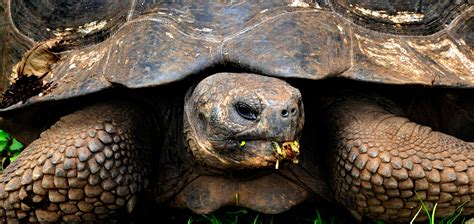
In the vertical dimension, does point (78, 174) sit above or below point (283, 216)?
above

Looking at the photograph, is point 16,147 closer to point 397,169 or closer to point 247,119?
point 247,119

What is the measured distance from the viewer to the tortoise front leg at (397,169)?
A: 3410 mm

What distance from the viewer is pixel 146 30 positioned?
364 centimetres

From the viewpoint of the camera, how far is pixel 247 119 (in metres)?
3.19

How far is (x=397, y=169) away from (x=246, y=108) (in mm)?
737

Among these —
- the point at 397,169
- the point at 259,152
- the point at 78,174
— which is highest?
the point at 259,152

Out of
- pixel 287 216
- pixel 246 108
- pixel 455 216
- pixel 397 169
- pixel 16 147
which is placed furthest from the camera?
pixel 16 147

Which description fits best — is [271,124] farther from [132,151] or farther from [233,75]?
[132,151]

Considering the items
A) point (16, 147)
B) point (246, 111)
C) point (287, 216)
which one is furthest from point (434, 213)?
point (16, 147)

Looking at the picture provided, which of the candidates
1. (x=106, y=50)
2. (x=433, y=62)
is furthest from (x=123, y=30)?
(x=433, y=62)

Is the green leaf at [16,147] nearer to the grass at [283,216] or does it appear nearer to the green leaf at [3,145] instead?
the green leaf at [3,145]

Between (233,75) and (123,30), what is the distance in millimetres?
706

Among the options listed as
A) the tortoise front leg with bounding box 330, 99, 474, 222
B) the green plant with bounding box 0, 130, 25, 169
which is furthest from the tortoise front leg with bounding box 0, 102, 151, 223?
the green plant with bounding box 0, 130, 25, 169

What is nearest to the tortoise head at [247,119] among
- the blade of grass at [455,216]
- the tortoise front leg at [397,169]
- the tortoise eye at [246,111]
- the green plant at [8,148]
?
the tortoise eye at [246,111]
